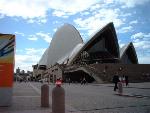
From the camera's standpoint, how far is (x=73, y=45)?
106m

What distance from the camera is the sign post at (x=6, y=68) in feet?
44.9

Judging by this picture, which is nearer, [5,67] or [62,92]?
[62,92]

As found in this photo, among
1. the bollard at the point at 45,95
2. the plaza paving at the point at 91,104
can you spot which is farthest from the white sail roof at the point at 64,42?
the bollard at the point at 45,95

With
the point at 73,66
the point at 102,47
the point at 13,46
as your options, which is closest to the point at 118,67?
the point at 73,66

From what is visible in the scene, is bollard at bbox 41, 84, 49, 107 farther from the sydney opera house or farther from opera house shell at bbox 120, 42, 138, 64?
opera house shell at bbox 120, 42, 138, 64

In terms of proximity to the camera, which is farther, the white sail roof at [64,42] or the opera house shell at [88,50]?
the white sail roof at [64,42]

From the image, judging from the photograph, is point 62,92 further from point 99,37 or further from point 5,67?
point 99,37

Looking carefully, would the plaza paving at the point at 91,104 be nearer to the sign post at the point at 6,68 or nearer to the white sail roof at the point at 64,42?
the sign post at the point at 6,68

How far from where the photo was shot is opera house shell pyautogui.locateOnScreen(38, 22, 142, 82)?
9069cm

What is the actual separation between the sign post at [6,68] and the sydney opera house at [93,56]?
5914 centimetres

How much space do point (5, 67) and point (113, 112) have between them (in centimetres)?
478

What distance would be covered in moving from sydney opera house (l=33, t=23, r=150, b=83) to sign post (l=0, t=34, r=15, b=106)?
5914cm

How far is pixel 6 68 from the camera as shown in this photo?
1379 cm

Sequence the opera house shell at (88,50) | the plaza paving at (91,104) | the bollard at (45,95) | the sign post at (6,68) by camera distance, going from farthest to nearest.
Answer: the opera house shell at (88,50)
the sign post at (6,68)
the bollard at (45,95)
the plaza paving at (91,104)
